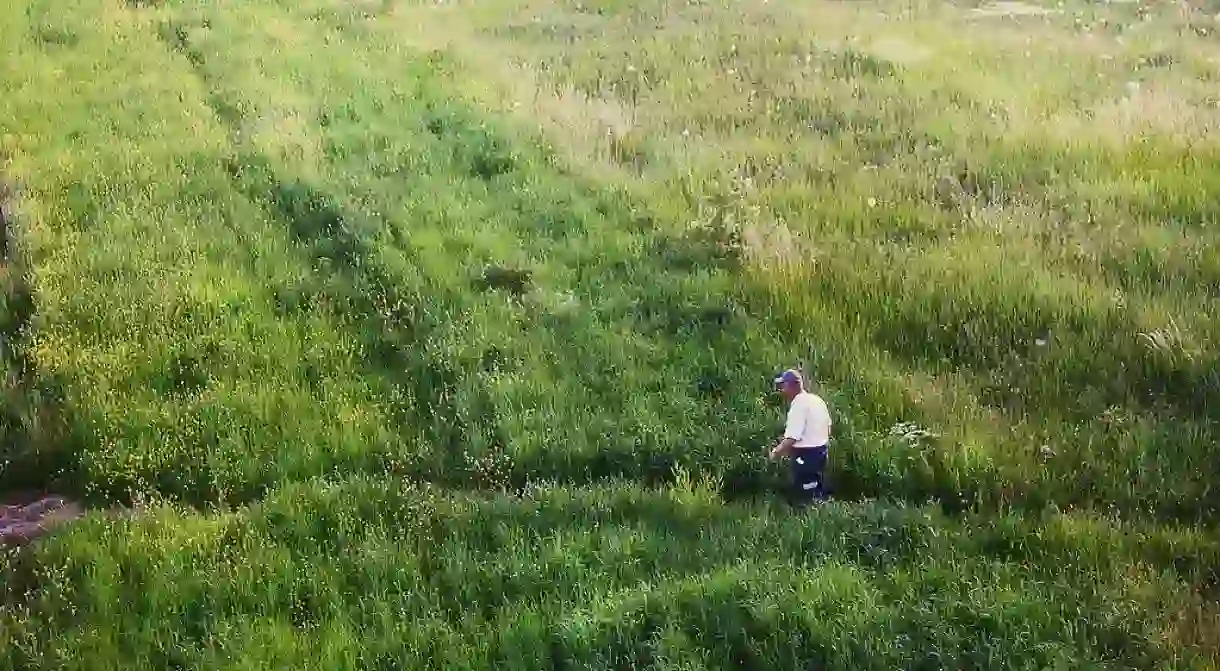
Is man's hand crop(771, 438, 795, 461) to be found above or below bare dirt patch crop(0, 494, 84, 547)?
above

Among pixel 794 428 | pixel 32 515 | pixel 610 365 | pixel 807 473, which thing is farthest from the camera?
pixel 610 365

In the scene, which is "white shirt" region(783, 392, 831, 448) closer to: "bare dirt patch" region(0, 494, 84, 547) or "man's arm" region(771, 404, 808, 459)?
"man's arm" region(771, 404, 808, 459)

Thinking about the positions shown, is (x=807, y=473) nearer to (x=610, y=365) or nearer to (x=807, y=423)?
(x=807, y=423)

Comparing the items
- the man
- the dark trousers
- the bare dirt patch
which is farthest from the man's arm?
the bare dirt patch

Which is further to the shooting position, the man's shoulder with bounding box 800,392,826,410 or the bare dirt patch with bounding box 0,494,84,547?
the bare dirt patch with bounding box 0,494,84,547

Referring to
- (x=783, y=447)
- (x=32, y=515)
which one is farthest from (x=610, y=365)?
(x=32, y=515)
